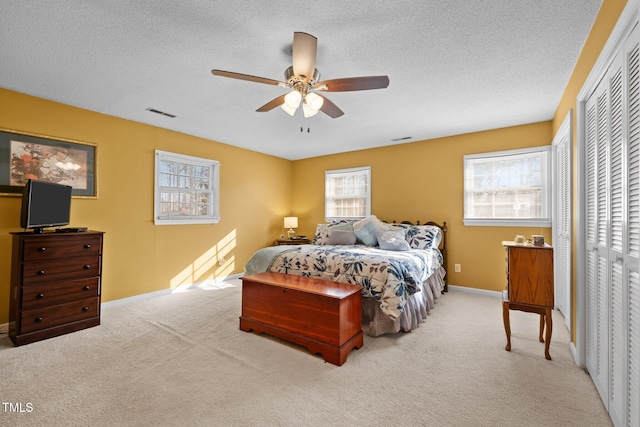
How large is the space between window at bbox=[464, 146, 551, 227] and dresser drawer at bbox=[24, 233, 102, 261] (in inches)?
196

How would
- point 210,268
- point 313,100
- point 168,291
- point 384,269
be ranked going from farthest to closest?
point 210,268 < point 168,291 < point 384,269 < point 313,100

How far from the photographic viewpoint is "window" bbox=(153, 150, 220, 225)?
4.29 m

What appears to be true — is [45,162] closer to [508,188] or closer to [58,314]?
[58,314]

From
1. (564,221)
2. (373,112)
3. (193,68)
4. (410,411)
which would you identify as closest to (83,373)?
(410,411)

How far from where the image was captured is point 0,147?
294cm

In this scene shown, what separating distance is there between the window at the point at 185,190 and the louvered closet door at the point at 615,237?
4.81 meters

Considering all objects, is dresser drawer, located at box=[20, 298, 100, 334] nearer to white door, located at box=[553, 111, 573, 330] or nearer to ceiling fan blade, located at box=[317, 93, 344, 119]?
ceiling fan blade, located at box=[317, 93, 344, 119]

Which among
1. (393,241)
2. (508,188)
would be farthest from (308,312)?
(508,188)

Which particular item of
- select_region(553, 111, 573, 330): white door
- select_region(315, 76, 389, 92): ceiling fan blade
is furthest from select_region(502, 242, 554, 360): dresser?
select_region(315, 76, 389, 92): ceiling fan blade

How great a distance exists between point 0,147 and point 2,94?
0.56 m

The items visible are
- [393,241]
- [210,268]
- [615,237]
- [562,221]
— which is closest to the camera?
[615,237]

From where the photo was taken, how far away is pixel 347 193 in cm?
580

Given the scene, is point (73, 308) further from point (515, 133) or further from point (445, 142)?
point (515, 133)

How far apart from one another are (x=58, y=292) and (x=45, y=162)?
151cm
